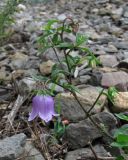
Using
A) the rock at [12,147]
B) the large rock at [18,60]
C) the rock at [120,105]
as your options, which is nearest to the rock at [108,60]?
the large rock at [18,60]

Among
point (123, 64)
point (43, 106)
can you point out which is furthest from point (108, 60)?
point (43, 106)

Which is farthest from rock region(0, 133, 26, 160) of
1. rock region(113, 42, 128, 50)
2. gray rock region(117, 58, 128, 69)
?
rock region(113, 42, 128, 50)

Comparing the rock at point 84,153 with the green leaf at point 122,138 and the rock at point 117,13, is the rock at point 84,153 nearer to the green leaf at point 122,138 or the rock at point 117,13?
the green leaf at point 122,138

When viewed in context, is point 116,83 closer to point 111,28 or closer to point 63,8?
point 111,28

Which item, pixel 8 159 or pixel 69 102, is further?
pixel 69 102

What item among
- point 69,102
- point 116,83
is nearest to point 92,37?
point 116,83

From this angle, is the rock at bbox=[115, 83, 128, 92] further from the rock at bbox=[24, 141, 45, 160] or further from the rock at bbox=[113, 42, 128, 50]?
the rock at bbox=[113, 42, 128, 50]

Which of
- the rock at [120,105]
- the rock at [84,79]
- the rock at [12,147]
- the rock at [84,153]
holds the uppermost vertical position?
the rock at [12,147]
